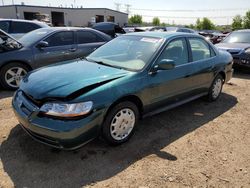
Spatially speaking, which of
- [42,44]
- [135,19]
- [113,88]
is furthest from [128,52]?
[135,19]

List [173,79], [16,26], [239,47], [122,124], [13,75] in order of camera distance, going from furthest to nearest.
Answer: [16,26], [239,47], [13,75], [173,79], [122,124]

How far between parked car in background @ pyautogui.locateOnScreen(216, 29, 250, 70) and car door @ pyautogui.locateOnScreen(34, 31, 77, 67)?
17.5 ft

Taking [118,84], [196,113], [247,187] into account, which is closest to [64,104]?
[118,84]

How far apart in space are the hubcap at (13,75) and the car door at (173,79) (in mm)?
3533

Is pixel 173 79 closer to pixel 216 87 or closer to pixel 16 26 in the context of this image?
pixel 216 87

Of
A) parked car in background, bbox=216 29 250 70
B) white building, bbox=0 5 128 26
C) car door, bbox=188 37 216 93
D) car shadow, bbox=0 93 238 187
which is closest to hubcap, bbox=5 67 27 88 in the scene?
car shadow, bbox=0 93 238 187

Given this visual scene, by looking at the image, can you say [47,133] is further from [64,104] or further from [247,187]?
[247,187]

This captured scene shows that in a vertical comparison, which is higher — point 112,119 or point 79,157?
point 112,119

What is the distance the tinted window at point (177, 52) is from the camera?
392 centimetres

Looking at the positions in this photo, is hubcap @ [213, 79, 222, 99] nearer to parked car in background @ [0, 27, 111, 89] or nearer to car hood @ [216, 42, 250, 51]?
parked car in background @ [0, 27, 111, 89]

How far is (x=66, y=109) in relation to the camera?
9.07 ft

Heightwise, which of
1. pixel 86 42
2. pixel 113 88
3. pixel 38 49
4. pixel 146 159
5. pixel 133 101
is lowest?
pixel 146 159

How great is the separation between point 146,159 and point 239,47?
6.85 metres

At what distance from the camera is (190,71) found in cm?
431
